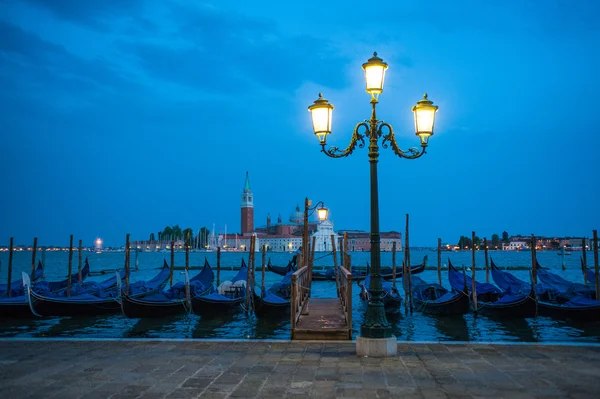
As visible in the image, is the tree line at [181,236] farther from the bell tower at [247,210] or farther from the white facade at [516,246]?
the white facade at [516,246]

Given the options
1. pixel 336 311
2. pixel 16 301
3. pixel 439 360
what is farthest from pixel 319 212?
pixel 439 360

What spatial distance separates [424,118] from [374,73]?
0.75 m

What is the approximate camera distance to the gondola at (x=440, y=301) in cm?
1348

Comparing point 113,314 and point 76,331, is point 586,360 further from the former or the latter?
point 113,314

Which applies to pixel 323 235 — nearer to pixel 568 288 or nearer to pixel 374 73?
pixel 568 288

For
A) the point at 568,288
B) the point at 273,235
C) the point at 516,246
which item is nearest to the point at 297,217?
the point at 273,235

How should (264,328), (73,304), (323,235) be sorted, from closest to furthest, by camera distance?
(264,328) → (73,304) → (323,235)

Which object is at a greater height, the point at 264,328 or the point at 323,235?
the point at 323,235

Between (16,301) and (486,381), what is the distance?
12454mm

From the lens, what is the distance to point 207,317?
1351 cm

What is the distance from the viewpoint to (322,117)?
19.5 ft

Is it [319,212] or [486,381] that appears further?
[319,212]

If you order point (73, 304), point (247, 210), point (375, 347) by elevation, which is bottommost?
point (73, 304)

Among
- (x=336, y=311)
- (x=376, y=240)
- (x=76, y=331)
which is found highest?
(x=376, y=240)
